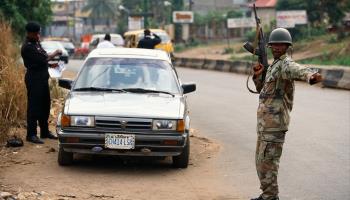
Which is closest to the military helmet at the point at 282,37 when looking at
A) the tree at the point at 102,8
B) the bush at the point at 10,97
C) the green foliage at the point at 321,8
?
the bush at the point at 10,97

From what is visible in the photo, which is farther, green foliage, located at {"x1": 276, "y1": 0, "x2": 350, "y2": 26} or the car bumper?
green foliage, located at {"x1": 276, "y1": 0, "x2": 350, "y2": 26}

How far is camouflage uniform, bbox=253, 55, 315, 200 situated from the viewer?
20.8 ft

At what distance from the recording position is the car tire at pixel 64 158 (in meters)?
8.45

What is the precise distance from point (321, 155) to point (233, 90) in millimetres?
10532

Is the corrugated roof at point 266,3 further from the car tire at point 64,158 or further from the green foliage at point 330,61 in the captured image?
the car tire at point 64,158

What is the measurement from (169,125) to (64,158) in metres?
1.46

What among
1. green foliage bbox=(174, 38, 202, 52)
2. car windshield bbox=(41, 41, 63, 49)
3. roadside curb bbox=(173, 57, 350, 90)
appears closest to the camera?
roadside curb bbox=(173, 57, 350, 90)

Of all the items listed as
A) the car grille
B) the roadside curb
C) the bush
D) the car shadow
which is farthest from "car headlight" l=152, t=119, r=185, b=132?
the roadside curb

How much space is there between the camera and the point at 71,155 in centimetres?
853

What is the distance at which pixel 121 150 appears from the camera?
26.6 feet

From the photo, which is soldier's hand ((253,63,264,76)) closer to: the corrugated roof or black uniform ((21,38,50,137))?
black uniform ((21,38,50,137))

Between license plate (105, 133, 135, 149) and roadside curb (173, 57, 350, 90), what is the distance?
13.0 m

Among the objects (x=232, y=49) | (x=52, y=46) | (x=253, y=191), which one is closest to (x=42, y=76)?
(x=253, y=191)

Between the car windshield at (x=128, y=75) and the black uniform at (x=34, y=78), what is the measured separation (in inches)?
28.8
